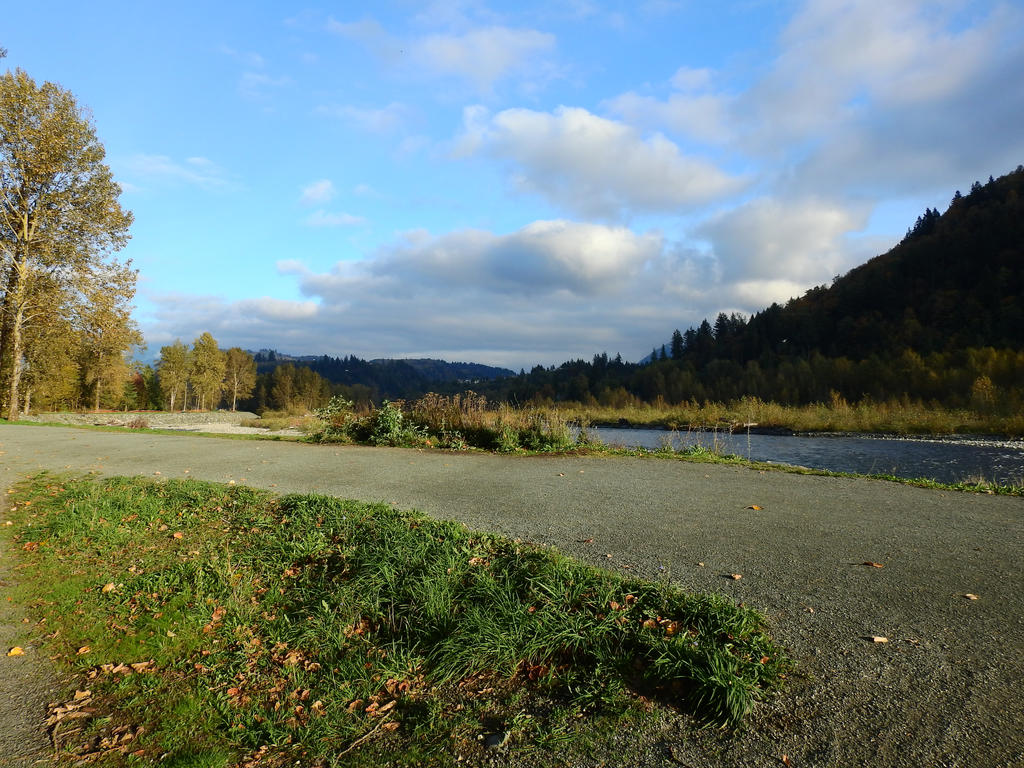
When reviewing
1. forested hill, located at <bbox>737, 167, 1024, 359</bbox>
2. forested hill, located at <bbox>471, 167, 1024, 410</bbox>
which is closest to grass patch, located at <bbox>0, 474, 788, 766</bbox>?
forested hill, located at <bbox>471, 167, 1024, 410</bbox>

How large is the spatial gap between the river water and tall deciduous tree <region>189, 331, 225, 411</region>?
179 feet

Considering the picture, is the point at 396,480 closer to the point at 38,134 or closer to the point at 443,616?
the point at 443,616

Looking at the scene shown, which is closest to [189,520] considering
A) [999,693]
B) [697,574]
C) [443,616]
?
[443,616]

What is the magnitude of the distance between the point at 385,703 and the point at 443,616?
28.6 inches

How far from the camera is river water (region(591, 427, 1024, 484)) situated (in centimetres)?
1345

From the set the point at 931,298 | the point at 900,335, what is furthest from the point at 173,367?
the point at 931,298

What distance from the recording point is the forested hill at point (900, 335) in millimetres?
36344

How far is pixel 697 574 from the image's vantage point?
4.38m

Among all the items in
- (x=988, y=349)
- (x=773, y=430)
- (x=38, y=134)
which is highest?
(x=38, y=134)

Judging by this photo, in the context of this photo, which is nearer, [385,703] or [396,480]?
[385,703]

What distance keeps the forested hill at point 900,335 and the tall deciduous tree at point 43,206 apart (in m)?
33.8

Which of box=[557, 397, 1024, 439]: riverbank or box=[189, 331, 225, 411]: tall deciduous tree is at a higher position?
box=[189, 331, 225, 411]: tall deciduous tree

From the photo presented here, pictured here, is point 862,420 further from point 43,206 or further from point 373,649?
point 43,206

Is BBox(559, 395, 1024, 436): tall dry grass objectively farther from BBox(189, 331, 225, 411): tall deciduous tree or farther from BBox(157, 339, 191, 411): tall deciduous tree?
BBox(157, 339, 191, 411): tall deciduous tree
